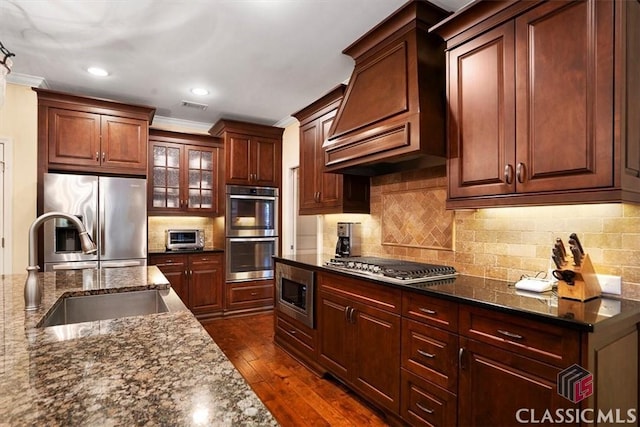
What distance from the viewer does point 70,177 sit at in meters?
3.47

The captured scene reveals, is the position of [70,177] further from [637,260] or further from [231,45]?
[637,260]

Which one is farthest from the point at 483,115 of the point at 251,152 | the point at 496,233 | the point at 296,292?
the point at 251,152

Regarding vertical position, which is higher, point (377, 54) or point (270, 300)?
point (377, 54)

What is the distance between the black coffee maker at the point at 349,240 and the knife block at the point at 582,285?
5.97 feet

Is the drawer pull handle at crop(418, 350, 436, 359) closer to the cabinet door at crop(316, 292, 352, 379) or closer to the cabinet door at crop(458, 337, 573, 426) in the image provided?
the cabinet door at crop(458, 337, 573, 426)

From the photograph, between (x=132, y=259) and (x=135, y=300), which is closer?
(x=135, y=300)

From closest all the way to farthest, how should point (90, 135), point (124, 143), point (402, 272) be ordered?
point (402, 272) < point (90, 135) < point (124, 143)

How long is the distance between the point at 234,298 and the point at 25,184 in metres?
2.60

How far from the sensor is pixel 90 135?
369 cm

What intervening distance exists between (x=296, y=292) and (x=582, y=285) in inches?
85.3

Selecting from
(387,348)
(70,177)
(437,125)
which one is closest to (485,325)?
(387,348)

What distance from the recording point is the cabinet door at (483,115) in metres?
1.79

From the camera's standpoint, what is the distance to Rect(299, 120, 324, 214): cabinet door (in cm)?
349

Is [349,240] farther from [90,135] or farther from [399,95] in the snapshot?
[90,135]
